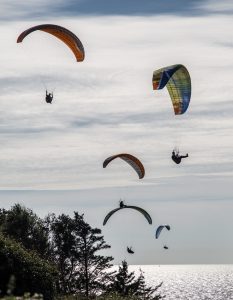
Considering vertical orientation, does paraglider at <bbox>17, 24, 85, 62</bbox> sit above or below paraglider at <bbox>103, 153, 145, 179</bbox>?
above

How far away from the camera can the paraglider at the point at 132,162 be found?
4400 cm

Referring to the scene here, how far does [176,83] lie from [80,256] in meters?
52.8

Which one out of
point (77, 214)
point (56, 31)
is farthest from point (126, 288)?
point (77, 214)

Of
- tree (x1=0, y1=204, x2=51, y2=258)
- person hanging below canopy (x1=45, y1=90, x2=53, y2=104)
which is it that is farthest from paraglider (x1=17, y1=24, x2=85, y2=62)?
tree (x1=0, y1=204, x2=51, y2=258)

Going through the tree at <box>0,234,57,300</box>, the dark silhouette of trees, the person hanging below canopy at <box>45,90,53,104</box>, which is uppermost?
the dark silhouette of trees

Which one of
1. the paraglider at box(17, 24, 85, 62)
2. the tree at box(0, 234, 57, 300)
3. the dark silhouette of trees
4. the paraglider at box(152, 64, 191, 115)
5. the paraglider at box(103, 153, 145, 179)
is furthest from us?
the dark silhouette of trees

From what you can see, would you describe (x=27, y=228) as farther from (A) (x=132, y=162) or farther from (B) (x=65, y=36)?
(B) (x=65, y=36)

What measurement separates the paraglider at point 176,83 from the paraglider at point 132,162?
14.8 feet

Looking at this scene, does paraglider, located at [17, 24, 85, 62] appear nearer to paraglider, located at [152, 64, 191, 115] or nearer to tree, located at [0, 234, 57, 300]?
paraglider, located at [152, 64, 191, 115]

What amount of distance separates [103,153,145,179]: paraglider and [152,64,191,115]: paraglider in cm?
450

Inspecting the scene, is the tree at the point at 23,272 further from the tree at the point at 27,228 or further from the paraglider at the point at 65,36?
the tree at the point at 27,228

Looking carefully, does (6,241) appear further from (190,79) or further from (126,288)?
(126,288)

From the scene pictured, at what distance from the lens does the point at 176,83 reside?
4062 cm

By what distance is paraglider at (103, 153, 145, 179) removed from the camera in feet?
144
